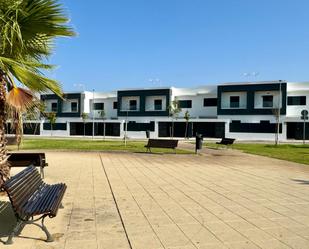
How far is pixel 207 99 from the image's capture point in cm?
6059

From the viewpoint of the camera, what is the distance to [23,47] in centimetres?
746

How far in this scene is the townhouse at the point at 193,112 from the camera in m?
53.2

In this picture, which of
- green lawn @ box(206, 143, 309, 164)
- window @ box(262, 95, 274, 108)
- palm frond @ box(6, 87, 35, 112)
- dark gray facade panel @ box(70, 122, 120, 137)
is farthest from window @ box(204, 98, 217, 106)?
palm frond @ box(6, 87, 35, 112)

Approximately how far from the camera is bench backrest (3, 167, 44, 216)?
5149mm

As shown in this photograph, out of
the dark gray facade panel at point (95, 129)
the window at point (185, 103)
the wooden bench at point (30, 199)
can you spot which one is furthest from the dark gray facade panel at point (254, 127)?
the wooden bench at point (30, 199)

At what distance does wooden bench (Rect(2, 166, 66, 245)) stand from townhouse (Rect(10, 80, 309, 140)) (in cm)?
4312

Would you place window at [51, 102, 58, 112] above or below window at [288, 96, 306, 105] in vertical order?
below

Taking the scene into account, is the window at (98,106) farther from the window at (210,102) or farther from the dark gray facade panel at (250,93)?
the dark gray facade panel at (250,93)

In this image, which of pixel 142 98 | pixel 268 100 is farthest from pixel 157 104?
pixel 268 100

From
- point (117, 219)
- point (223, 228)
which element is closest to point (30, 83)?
point (117, 219)

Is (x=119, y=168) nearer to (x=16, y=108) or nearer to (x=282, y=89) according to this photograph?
(x=16, y=108)

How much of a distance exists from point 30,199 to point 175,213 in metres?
2.50

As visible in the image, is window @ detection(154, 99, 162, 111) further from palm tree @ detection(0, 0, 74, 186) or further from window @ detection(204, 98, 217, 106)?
palm tree @ detection(0, 0, 74, 186)

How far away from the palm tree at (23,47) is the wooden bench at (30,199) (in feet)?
4.06
